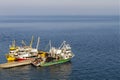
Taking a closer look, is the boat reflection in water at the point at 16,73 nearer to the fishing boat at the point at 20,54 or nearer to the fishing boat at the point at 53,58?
the fishing boat at the point at 53,58

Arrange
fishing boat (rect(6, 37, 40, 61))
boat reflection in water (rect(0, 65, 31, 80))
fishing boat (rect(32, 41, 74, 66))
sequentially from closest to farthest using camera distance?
boat reflection in water (rect(0, 65, 31, 80)) < fishing boat (rect(32, 41, 74, 66)) < fishing boat (rect(6, 37, 40, 61))

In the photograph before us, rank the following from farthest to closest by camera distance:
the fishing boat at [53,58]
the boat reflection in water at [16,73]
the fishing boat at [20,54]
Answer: the fishing boat at [20,54] < the fishing boat at [53,58] < the boat reflection in water at [16,73]

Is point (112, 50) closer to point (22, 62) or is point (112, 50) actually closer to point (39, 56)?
point (39, 56)

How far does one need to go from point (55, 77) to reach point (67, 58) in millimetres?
29061

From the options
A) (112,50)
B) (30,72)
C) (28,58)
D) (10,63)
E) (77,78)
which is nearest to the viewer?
(77,78)

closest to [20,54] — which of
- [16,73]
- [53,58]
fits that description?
[53,58]

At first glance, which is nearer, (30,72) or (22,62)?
(30,72)

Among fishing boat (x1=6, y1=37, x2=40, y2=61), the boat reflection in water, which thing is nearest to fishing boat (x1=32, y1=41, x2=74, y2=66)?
fishing boat (x1=6, y1=37, x2=40, y2=61)

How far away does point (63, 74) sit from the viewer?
4902 inches

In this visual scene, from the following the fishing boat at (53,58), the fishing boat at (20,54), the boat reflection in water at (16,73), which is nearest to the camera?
the boat reflection in water at (16,73)

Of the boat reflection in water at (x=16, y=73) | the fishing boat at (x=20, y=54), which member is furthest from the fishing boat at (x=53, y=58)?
the boat reflection in water at (x=16, y=73)

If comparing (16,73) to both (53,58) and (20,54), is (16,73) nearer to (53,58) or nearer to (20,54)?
(20,54)

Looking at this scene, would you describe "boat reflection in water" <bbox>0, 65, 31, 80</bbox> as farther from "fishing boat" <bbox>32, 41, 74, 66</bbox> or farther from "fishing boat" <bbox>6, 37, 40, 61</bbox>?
"fishing boat" <bbox>6, 37, 40, 61</bbox>

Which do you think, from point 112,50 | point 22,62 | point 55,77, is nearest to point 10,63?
point 22,62
